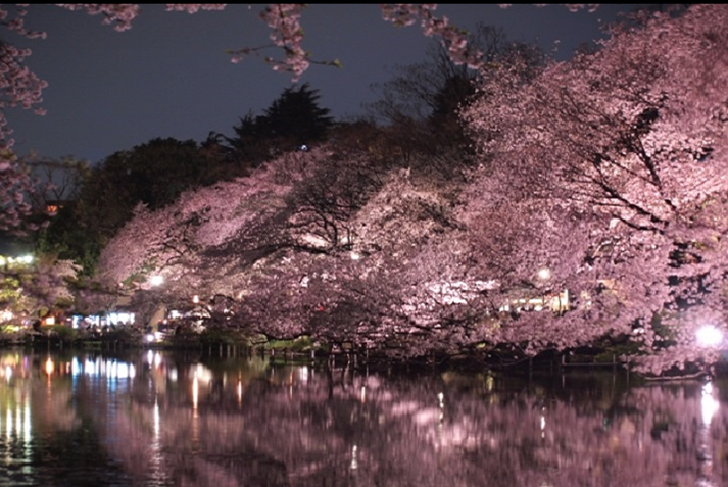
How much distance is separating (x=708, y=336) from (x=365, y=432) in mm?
7074

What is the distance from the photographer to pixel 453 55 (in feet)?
28.2

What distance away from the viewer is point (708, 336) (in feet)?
61.6

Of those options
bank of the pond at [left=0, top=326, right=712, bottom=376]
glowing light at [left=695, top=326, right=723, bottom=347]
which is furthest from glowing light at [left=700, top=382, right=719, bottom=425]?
glowing light at [left=695, top=326, right=723, bottom=347]

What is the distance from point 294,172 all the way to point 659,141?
20.6m

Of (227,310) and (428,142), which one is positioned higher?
(428,142)

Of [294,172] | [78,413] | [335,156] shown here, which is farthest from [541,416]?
[294,172]

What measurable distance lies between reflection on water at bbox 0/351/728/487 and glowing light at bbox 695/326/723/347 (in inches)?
54.9

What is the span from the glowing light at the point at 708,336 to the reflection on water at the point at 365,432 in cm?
140

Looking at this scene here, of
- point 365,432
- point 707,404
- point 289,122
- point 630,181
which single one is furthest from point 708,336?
point 289,122

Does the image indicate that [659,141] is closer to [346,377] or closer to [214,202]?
[346,377]

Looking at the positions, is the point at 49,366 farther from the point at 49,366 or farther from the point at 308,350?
the point at 308,350

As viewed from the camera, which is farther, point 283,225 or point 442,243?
point 283,225

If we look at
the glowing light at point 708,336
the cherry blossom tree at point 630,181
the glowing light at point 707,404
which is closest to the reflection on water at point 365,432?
the glowing light at point 707,404

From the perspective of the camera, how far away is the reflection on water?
42.2 ft
